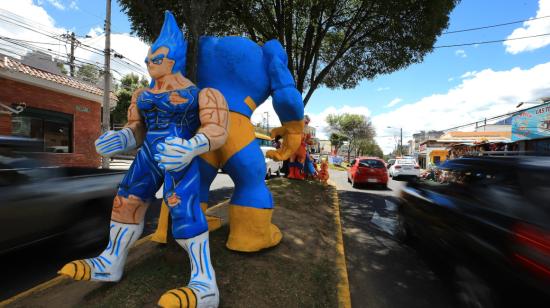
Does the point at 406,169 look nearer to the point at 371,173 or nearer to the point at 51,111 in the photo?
the point at 371,173

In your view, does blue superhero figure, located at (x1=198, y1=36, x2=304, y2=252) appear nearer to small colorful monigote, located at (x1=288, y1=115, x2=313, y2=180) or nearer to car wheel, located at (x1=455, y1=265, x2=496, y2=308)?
car wheel, located at (x1=455, y1=265, x2=496, y2=308)

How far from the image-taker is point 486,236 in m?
2.42

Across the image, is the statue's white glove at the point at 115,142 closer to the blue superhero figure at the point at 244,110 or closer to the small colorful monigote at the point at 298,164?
the blue superhero figure at the point at 244,110

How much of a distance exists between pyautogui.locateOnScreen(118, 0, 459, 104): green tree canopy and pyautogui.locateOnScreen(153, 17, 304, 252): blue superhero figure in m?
4.69

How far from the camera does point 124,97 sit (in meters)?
27.6

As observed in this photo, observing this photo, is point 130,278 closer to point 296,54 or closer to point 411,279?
point 411,279

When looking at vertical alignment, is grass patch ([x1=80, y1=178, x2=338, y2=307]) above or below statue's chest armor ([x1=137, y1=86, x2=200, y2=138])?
below

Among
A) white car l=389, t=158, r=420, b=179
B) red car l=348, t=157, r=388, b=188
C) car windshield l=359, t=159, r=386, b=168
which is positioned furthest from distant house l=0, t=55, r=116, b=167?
white car l=389, t=158, r=420, b=179

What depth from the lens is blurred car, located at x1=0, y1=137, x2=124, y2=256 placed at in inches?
124

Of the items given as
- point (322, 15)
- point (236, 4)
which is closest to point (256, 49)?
point (236, 4)

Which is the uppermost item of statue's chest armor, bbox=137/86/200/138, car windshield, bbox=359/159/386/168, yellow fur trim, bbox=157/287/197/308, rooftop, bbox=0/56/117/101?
rooftop, bbox=0/56/117/101

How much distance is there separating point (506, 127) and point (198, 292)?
2066 inches

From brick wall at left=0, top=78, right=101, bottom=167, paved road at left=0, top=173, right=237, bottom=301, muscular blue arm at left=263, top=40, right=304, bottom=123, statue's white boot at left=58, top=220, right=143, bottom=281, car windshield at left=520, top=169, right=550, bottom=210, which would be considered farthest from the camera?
brick wall at left=0, top=78, right=101, bottom=167

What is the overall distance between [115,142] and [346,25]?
29.9 ft
